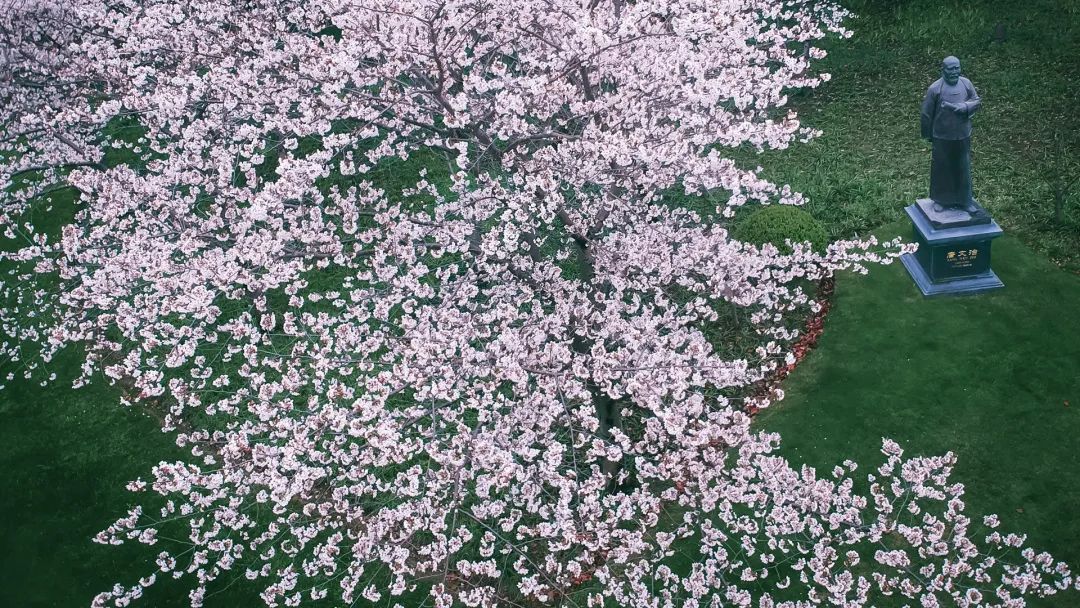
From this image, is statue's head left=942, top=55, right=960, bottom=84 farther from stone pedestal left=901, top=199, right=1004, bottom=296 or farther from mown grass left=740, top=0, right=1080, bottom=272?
mown grass left=740, top=0, right=1080, bottom=272

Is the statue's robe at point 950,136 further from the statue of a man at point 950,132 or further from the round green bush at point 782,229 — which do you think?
the round green bush at point 782,229

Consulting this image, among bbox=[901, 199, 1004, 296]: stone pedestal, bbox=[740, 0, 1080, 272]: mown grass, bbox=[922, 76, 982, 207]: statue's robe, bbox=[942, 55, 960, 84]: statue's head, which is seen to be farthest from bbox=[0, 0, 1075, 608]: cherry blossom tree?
bbox=[740, 0, 1080, 272]: mown grass

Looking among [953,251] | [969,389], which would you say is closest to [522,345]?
[969,389]

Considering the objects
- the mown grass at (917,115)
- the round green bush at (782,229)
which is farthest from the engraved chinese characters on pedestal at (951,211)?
the mown grass at (917,115)

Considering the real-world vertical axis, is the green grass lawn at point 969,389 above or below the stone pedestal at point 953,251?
below

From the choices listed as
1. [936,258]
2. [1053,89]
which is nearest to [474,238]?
[936,258]

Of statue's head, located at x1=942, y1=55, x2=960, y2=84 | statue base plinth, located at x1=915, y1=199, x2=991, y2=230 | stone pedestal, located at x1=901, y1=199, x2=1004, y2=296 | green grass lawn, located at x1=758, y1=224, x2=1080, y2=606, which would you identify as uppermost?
statue's head, located at x1=942, y1=55, x2=960, y2=84
